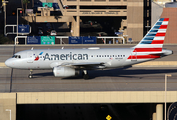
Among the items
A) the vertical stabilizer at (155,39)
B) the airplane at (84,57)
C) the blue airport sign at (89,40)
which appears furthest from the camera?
the blue airport sign at (89,40)

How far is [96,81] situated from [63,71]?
506 centimetres

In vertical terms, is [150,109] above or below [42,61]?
below

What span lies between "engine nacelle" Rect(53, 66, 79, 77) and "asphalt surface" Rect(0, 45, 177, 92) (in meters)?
1.26

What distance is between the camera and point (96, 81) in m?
43.6

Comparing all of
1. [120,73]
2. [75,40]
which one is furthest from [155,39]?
[75,40]

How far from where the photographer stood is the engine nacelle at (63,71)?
4184 cm

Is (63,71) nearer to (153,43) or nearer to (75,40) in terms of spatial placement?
(153,43)

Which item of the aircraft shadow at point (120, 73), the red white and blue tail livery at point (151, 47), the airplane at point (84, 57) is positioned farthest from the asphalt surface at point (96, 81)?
the red white and blue tail livery at point (151, 47)

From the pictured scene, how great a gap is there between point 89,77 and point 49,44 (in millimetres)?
33459

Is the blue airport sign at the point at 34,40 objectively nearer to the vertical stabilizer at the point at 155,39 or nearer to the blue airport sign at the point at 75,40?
the blue airport sign at the point at 75,40

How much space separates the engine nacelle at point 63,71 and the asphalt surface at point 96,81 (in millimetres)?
1260

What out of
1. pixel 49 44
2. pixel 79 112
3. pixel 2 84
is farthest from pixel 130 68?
pixel 49 44

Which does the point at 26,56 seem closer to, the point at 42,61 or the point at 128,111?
the point at 42,61

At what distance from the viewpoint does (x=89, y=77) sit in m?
46.3
